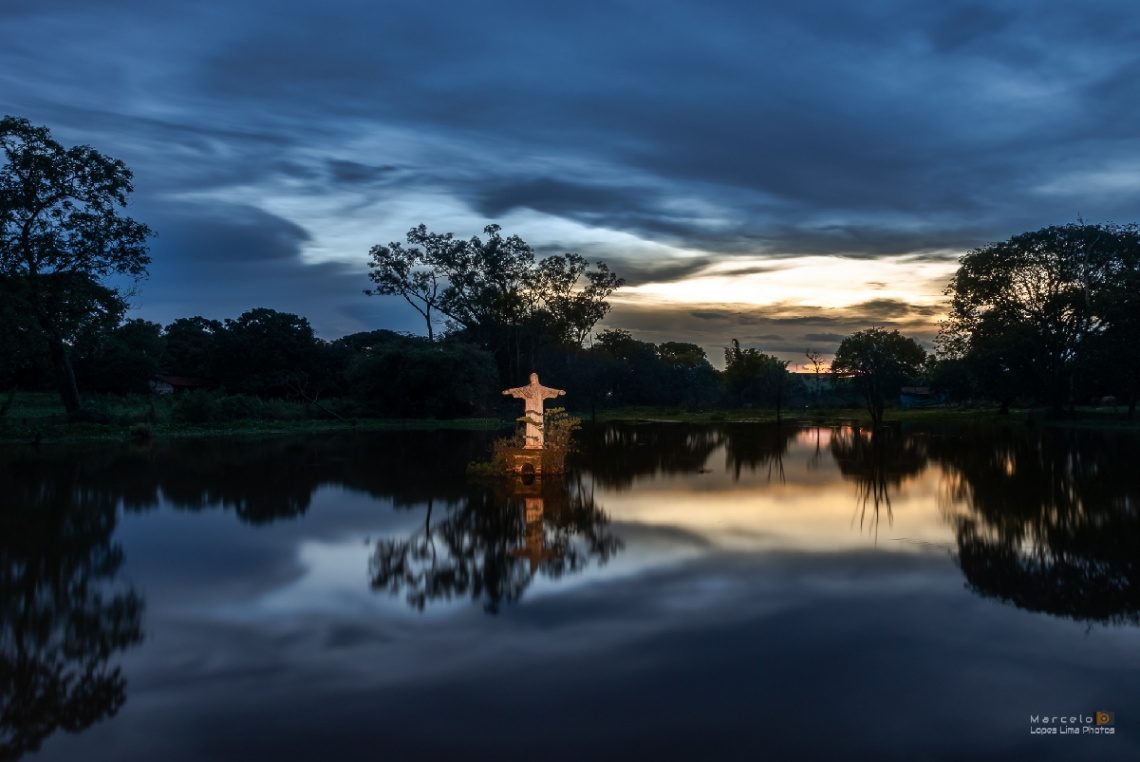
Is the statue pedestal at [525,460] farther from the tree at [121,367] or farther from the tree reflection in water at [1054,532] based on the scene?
the tree at [121,367]

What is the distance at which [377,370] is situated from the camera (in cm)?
4088

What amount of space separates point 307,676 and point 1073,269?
43962 millimetres

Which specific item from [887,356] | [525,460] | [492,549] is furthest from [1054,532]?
[887,356]

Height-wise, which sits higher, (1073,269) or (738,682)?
(1073,269)

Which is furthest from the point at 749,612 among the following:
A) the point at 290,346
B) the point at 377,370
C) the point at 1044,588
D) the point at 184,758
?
the point at 290,346

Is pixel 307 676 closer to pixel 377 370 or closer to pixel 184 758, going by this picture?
pixel 184 758

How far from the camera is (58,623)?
249 inches

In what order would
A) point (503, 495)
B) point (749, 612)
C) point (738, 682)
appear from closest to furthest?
point (738, 682)
point (749, 612)
point (503, 495)

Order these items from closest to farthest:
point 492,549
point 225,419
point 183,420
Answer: point 492,549
point 183,420
point 225,419

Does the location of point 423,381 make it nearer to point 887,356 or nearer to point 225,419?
point 225,419

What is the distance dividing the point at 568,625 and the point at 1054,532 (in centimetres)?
721

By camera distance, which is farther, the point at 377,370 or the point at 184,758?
the point at 377,370

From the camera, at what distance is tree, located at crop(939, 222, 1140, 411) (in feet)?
127

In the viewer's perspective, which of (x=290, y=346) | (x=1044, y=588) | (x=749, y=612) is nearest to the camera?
(x=749, y=612)
